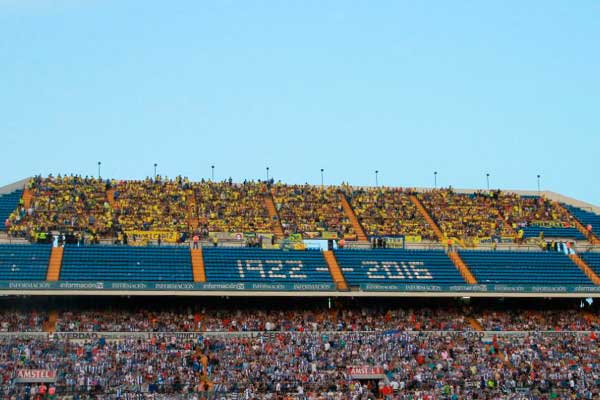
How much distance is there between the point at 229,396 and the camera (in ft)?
168

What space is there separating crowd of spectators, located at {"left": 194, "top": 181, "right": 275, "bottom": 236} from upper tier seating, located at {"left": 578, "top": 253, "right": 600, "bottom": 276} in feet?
73.1

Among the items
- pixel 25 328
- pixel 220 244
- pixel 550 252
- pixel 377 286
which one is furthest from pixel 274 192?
pixel 25 328

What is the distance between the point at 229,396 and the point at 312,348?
6.88 metres

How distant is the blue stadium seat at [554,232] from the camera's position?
75.2m

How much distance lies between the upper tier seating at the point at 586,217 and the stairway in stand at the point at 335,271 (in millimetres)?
22219

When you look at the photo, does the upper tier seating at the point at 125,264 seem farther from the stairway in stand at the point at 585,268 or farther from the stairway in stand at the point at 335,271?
the stairway in stand at the point at 585,268

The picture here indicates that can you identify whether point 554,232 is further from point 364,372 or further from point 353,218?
point 364,372

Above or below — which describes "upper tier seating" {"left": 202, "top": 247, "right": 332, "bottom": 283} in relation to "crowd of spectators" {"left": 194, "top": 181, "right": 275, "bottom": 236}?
below

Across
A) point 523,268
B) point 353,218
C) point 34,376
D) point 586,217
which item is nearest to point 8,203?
point 34,376

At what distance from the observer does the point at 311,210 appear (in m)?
73.9

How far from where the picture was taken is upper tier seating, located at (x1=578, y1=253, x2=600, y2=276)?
2741 inches

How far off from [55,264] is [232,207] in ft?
53.1

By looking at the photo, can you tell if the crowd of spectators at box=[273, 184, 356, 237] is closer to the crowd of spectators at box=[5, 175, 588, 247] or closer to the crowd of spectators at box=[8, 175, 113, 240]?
the crowd of spectators at box=[5, 175, 588, 247]

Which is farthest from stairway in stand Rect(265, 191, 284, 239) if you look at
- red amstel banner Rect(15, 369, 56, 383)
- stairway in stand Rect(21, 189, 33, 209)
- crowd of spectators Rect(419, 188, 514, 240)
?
red amstel banner Rect(15, 369, 56, 383)
